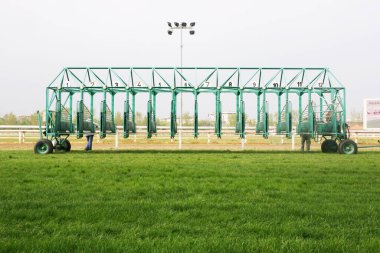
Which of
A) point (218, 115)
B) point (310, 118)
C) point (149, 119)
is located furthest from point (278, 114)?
point (149, 119)

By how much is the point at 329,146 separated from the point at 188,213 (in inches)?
557

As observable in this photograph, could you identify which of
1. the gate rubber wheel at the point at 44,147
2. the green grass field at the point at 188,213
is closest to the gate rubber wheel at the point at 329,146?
the green grass field at the point at 188,213

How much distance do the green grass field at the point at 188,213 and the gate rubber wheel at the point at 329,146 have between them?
9.73 metres

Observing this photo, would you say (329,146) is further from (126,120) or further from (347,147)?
(126,120)

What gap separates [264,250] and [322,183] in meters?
4.32

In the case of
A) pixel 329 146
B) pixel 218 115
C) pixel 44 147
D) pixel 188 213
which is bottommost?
pixel 188 213

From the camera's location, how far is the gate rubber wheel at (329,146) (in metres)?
Answer: 17.6

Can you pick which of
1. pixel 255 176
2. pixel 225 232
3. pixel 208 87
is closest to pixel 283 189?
pixel 255 176

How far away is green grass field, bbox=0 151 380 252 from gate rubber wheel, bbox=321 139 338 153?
973cm

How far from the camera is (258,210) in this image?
4.90 m

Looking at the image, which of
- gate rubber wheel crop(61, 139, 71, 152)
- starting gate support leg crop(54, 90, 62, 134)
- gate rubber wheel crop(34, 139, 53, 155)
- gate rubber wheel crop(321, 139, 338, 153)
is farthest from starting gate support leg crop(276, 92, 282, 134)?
gate rubber wheel crop(34, 139, 53, 155)

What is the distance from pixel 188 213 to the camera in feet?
15.6

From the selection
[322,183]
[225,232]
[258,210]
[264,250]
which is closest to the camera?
[264,250]

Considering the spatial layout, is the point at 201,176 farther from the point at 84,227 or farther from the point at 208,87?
the point at 208,87
